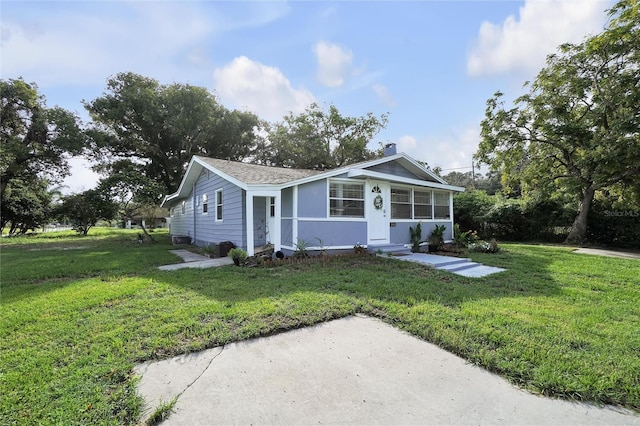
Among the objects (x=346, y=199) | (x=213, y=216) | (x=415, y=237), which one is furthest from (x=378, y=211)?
(x=213, y=216)

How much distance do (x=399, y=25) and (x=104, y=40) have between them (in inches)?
296

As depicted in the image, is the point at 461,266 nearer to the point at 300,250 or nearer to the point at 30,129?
the point at 300,250

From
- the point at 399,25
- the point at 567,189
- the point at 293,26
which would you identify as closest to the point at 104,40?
the point at 293,26

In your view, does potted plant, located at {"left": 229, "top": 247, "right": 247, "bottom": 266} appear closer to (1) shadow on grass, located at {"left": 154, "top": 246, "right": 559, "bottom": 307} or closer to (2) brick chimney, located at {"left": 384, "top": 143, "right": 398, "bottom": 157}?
(1) shadow on grass, located at {"left": 154, "top": 246, "right": 559, "bottom": 307}

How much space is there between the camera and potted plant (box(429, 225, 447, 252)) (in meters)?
11.1

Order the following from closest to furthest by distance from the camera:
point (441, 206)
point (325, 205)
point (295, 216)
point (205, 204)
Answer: point (295, 216), point (325, 205), point (441, 206), point (205, 204)

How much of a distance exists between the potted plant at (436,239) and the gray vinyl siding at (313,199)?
4722 mm

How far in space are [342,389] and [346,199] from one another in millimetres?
7468

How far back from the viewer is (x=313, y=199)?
9.13 meters

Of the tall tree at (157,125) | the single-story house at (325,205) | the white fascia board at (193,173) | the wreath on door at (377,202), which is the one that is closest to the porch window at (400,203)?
the single-story house at (325,205)

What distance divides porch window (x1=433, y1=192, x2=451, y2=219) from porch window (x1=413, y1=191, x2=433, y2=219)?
0.38 m

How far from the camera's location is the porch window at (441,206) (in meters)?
12.2

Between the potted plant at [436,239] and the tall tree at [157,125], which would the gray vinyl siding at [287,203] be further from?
the tall tree at [157,125]

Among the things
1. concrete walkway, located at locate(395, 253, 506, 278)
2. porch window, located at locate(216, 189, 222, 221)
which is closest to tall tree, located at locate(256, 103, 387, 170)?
porch window, located at locate(216, 189, 222, 221)
